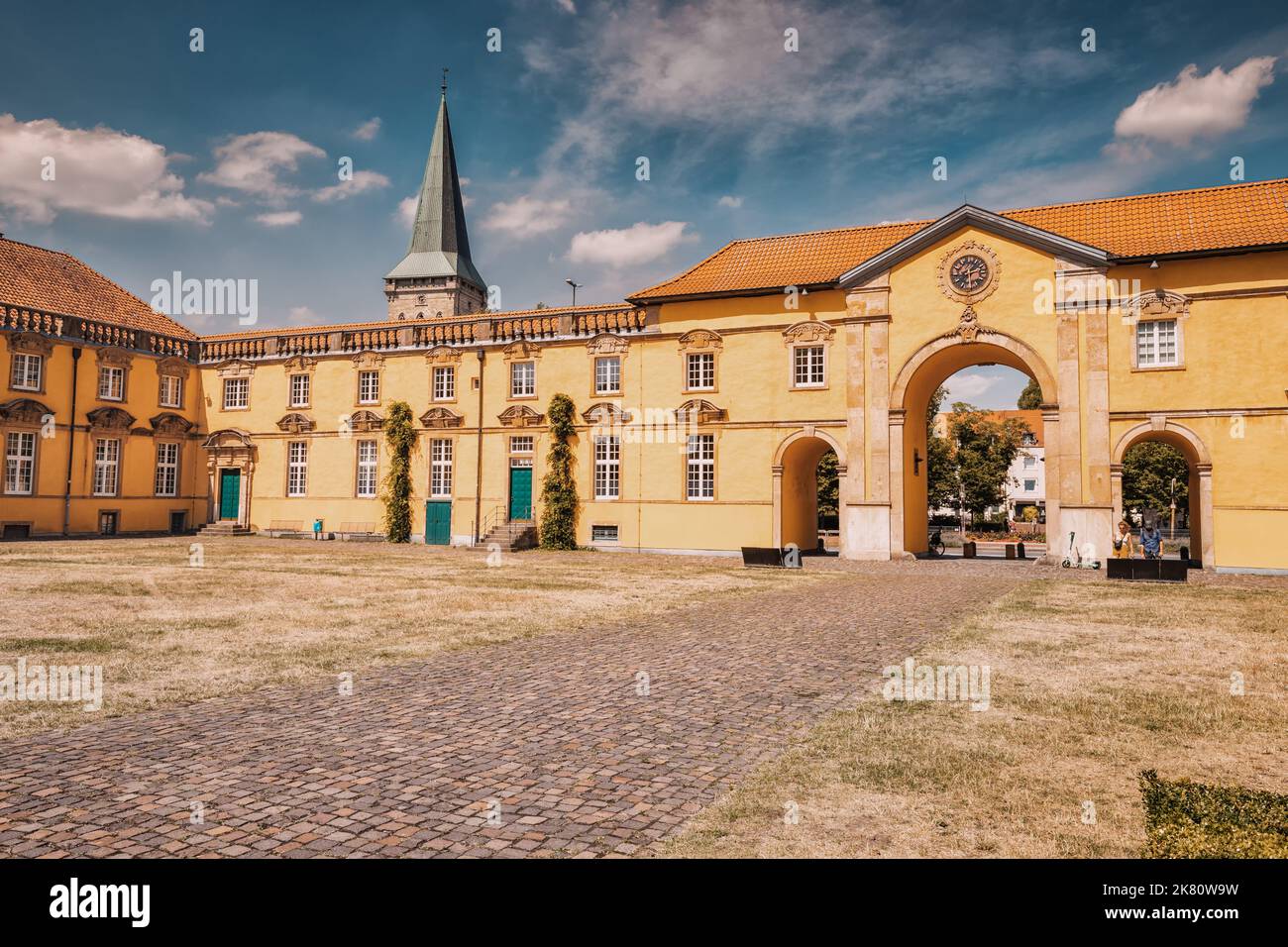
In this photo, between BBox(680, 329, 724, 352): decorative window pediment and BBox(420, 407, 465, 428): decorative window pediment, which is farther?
BBox(420, 407, 465, 428): decorative window pediment

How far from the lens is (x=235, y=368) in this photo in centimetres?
4134

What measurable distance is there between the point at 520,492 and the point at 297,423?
12170 millimetres

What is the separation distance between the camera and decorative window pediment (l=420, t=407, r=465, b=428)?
3706 centimetres

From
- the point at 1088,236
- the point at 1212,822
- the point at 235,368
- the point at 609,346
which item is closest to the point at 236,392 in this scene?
the point at 235,368

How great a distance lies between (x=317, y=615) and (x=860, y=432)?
21.9 meters

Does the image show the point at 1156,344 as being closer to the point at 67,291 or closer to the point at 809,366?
the point at 809,366

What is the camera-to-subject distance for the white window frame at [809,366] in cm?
3144

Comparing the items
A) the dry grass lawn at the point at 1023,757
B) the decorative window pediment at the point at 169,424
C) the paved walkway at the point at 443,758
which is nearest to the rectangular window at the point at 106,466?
the decorative window pediment at the point at 169,424

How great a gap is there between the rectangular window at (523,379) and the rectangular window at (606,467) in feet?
13.1

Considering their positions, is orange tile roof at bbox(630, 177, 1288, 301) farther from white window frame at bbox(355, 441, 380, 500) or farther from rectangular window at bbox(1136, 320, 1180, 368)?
white window frame at bbox(355, 441, 380, 500)

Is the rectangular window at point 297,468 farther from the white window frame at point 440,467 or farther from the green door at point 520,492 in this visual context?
the green door at point 520,492

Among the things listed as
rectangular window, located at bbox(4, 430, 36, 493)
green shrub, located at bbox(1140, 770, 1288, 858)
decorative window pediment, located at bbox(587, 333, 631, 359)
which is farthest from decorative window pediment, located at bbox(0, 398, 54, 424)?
green shrub, located at bbox(1140, 770, 1288, 858)

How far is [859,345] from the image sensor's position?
30703mm

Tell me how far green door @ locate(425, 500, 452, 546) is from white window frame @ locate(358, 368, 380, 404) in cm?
589
